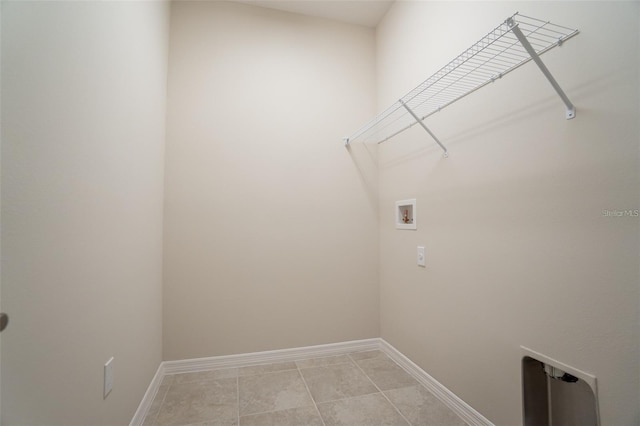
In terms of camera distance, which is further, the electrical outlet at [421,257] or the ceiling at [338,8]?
the ceiling at [338,8]

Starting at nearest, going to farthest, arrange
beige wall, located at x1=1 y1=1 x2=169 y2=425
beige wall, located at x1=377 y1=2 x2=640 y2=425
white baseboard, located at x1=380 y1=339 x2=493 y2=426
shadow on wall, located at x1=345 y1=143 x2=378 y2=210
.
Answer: beige wall, located at x1=1 y1=1 x2=169 y2=425, beige wall, located at x1=377 y1=2 x2=640 y2=425, white baseboard, located at x1=380 y1=339 x2=493 y2=426, shadow on wall, located at x1=345 y1=143 x2=378 y2=210

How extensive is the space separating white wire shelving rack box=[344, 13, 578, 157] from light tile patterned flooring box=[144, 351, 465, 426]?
1.43 metres

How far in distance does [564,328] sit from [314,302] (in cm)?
151

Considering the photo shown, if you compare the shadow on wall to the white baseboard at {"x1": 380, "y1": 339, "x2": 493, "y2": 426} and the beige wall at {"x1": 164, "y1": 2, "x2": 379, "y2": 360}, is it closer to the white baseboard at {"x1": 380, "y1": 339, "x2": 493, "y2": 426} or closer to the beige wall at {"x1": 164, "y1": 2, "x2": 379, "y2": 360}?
the beige wall at {"x1": 164, "y1": 2, "x2": 379, "y2": 360}

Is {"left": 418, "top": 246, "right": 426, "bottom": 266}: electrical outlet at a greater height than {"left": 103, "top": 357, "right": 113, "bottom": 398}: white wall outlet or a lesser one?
greater

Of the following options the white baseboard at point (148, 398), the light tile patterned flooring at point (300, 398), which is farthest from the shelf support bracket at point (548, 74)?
the white baseboard at point (148, 398)

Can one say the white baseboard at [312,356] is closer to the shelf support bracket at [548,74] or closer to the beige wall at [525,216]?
the beige wall at [525,216]

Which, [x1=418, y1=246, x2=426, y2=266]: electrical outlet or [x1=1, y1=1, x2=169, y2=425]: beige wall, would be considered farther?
[x1=418, y1=246, x2=426, y2=266]: electrical outlet

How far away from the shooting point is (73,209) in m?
0.86

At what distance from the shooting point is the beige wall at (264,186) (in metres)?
1.93

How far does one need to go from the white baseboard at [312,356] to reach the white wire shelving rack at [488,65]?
1358 mm

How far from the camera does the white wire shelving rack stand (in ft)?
3.08

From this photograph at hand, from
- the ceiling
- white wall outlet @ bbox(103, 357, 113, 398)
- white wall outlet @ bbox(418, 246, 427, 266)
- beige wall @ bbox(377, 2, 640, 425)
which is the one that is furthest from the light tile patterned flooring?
the ceiling

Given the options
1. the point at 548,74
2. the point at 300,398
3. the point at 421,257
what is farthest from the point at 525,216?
the point at 300,398
